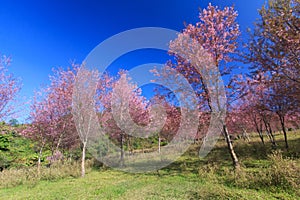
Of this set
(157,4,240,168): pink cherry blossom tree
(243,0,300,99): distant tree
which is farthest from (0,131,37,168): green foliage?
(243,0,300,99): distant tree

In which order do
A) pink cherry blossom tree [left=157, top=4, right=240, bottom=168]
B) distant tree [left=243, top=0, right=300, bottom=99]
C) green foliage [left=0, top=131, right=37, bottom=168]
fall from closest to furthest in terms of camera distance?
distant tree [left=243, top=0, right=300, bottom=99]
pink cherry blossom tree [left=157, top=4, right=240, bottom=168]
green foliage [left=0, top=131, right=37, bottom=168]

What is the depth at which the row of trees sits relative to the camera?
17.0ft

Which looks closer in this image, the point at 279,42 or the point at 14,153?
the point at 279,42

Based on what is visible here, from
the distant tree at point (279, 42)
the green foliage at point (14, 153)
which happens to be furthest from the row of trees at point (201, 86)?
the green foliage at point (14, 153)

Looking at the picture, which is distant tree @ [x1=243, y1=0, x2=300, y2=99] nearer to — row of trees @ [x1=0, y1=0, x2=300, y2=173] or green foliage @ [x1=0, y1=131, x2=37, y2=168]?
row of trees @ [x1=0, y1=0, x2=300, y2=173]

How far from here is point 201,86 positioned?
894 cm

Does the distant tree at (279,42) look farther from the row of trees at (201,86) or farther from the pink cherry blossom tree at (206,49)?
the pink cherry blossom tree at (206,49)

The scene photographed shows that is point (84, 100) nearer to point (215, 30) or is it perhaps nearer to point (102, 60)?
point (102, 60)

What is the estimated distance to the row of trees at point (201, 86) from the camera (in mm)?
5184

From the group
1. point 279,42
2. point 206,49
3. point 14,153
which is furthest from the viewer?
point 14,153

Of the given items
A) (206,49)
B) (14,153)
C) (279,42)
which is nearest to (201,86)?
(206,49)

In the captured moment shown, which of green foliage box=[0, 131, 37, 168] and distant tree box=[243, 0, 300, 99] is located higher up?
distant tree box=[243, 0, 300, 99]

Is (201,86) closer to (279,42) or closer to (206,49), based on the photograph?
(206,49)

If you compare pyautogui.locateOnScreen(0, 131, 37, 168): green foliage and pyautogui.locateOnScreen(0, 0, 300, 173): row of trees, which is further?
pyautogui.locateOnScreen(0, 131, 37, 168): green foliage
